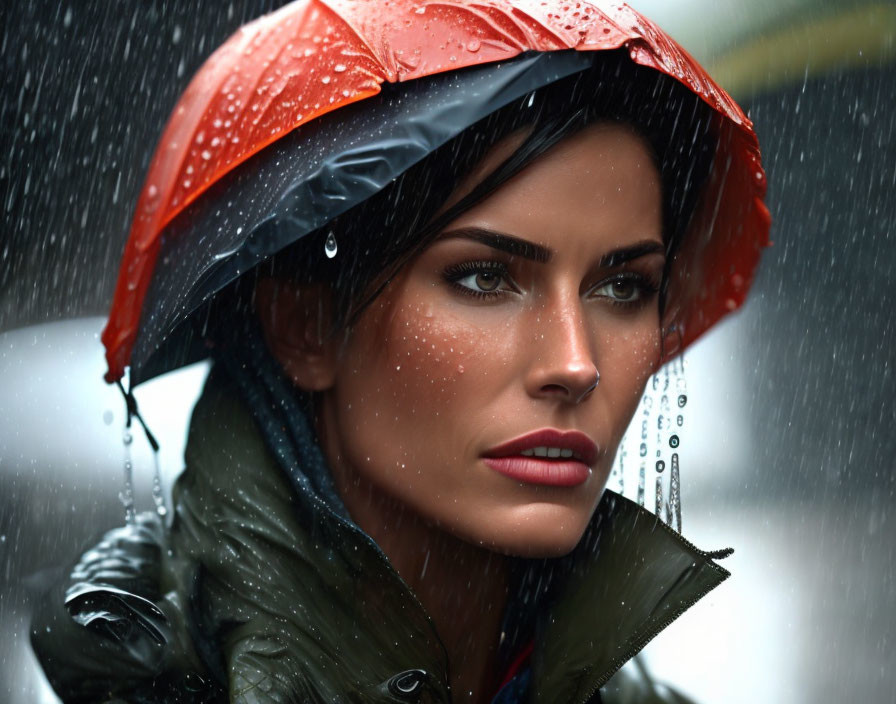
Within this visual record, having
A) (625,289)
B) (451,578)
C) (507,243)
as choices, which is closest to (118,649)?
(451,578)

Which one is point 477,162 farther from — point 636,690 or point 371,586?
point 636,690

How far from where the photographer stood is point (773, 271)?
198 inches

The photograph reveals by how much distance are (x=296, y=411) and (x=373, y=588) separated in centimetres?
37

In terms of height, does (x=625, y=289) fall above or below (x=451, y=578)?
above

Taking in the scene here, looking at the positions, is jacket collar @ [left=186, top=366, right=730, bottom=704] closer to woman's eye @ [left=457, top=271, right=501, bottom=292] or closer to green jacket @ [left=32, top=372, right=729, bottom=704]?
green jacket @ [left=32, top=372, right=729, bottom=704]

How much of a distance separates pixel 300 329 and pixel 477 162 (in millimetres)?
492

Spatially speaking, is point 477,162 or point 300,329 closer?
point 477,162

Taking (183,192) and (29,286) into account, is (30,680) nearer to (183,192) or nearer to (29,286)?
(183,192)

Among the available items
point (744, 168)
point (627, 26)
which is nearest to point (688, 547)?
point (744, 168)

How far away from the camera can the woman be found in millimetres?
1922

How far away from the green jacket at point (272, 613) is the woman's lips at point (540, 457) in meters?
0.29

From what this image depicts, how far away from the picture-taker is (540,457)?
1934mm

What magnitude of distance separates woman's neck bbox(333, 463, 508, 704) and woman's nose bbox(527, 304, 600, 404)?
1.43 ft

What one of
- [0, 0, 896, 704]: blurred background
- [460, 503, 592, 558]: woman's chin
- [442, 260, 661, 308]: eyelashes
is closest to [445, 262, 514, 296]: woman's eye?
[442, 260, 661, 308]: eyelashes
